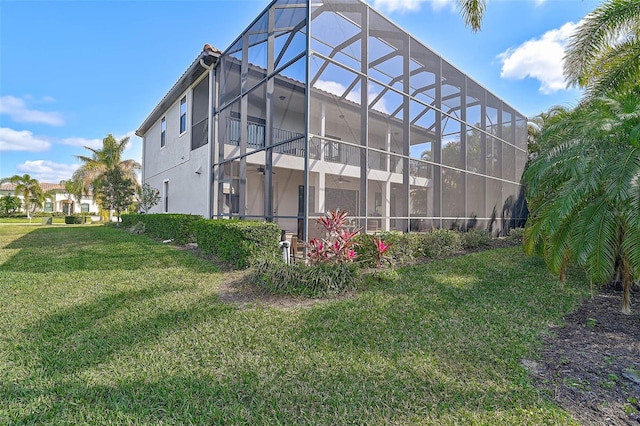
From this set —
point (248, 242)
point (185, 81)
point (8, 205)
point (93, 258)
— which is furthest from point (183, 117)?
point (8, 205)

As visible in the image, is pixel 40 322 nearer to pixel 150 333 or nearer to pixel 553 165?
pixel 150 333

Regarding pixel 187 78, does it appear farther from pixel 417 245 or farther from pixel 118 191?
pixel 417 245

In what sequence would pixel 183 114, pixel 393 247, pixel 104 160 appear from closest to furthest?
pixel 393 247
pixel 183 114
pixel 104 160

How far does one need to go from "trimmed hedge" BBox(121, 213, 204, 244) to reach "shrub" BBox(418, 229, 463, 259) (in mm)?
7039

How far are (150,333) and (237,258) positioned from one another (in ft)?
11.1

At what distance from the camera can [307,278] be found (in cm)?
536

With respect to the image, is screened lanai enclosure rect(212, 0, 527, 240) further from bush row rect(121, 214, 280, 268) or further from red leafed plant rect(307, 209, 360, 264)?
red leafed plant rect(307, 209, 360, 264)

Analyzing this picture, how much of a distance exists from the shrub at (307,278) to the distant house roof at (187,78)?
940cm

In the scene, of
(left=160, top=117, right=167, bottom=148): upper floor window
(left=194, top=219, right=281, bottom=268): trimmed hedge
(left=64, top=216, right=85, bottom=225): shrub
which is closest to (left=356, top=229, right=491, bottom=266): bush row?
(left=194, top=219, right=281, bottom=268): trimmed hedge

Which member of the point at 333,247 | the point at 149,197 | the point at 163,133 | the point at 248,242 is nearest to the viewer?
the point at 333,247

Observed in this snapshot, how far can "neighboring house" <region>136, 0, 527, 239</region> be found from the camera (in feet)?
26.1

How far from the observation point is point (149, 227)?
46.5 feet

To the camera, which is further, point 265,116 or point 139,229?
point 139,229

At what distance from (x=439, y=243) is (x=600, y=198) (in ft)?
17.1
